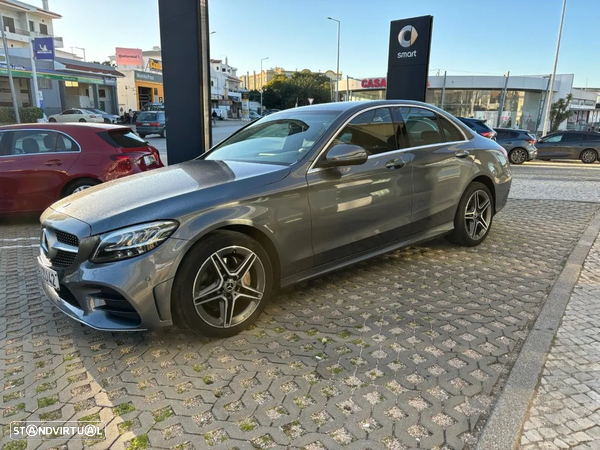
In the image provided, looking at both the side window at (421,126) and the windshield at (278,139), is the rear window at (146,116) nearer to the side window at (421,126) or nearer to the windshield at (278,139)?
the windshield at (278,139)

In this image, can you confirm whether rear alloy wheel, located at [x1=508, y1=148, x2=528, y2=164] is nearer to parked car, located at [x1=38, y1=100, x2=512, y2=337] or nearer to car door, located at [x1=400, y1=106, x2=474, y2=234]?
car door, located at [x1=400, y1=106, x2=474, y2=234]

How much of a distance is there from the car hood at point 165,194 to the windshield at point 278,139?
0.71 ft

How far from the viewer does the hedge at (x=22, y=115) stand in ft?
99.7

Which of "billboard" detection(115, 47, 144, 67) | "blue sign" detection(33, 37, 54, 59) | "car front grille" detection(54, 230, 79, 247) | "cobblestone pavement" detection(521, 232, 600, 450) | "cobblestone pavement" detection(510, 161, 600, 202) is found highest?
"billboard" detection(115, 47, 144, 67)

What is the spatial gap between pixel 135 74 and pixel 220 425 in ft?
192

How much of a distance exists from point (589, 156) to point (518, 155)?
3670 millimetres

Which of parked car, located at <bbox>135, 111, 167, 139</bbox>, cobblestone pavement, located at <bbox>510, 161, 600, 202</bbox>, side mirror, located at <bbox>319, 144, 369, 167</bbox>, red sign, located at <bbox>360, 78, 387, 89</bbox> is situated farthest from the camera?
red sign, located at <bbox>360, 78, 387, 89</bbox>

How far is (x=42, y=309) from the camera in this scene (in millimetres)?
3721

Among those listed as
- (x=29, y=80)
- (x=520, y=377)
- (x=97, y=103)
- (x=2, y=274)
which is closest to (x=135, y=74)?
(x=97, y=103)

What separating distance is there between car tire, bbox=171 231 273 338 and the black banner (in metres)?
8.74

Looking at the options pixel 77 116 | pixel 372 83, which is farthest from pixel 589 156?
pixel 372 83

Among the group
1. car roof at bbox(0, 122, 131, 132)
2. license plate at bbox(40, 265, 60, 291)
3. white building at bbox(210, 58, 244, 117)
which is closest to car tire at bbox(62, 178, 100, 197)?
car roof at bbox(0, 122, 131, 132)

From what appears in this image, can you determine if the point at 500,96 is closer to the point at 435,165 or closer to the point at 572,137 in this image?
the point at 572,137

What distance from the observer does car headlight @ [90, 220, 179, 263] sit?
9.11 feet
